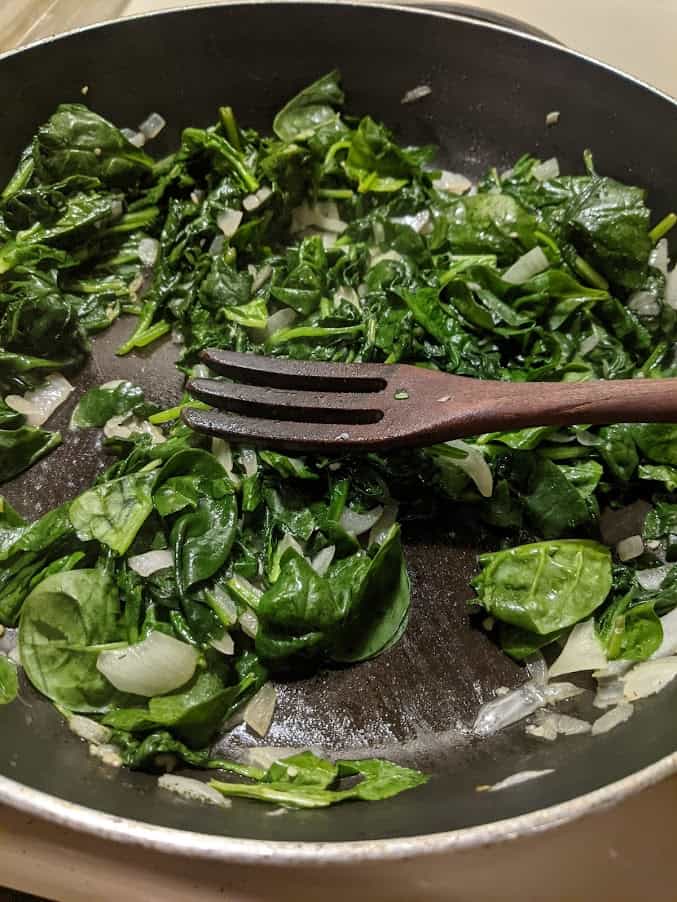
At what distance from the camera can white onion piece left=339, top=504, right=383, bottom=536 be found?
5.55 feet

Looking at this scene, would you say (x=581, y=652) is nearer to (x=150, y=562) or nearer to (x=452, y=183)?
(x=150, y=562)

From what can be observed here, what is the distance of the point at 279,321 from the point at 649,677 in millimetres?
1287

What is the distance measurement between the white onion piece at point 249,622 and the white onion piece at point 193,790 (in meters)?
0.32

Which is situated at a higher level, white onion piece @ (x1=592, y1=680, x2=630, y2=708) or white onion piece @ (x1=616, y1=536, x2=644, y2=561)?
white onion piece @ (x1=616, y1=536, x2=644, y2=561)

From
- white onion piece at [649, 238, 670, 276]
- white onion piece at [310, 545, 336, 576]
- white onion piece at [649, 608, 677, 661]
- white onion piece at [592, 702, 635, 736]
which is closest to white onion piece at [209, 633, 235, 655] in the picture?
white onion piece at [310, 545, 336, 576]

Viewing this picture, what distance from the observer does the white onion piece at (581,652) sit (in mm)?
1557

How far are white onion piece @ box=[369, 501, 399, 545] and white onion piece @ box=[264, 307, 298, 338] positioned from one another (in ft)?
1.97

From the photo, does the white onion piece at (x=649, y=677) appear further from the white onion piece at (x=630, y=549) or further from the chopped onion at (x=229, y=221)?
the chopped onion at (x=229, y=221)

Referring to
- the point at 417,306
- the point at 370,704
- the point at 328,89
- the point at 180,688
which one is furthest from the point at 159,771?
the point at 328,89

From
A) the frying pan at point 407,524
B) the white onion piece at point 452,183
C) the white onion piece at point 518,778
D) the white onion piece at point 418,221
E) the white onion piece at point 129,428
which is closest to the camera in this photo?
the frying pan at point 407,524

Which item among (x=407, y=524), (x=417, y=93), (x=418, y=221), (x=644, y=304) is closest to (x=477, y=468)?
(x=407, y=524)

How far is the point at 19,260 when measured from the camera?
1.98 metres

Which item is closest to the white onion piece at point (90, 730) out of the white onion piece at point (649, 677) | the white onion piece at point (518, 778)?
the white onion piece at point (518, 778)

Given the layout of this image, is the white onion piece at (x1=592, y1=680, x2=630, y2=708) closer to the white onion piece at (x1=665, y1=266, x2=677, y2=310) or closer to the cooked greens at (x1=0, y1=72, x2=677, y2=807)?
the cooked greens at (x1=0, y1=72, x2=677, y2=807)
